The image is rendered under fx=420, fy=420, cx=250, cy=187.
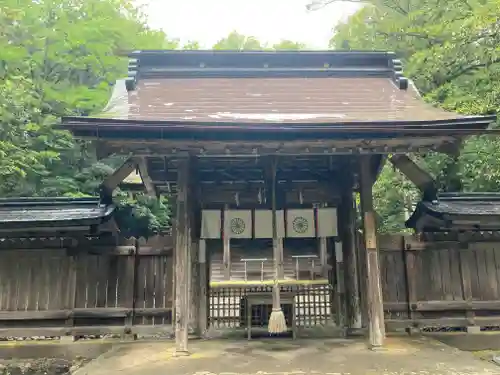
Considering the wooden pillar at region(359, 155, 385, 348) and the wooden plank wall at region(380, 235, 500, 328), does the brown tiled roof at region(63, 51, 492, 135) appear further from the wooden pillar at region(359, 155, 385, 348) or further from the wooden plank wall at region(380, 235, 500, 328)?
the wooden plank wall at region(380, 235, 500, 328)

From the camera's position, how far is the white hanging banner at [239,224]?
800 cm

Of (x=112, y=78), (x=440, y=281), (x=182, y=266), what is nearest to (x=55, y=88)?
(x=112, y=78)

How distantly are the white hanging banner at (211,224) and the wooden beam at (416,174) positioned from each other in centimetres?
336

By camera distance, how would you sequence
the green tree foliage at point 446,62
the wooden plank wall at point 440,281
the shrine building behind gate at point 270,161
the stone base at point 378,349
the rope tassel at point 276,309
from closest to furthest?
1. the shrine building behind gate at point 270,161
2. the rope tassel at point 276,309
3. the stone base at point 378,349
4. the wooden plank wall at point 440,281
5. the green tree foliage at point 446,62

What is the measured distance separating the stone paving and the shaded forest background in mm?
5125

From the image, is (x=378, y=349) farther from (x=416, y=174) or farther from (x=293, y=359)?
(x=416, y=174)

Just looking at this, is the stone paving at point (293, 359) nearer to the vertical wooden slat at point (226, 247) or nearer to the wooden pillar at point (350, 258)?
the wooden pillar at point (350, 258)

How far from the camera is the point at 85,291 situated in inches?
336

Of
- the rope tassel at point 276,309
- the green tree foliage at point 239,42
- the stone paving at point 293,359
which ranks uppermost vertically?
the green tree foliage at point 239,42

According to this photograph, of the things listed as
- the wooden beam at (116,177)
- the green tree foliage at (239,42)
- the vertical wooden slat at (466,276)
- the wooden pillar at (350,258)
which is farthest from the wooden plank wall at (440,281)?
the green tree foliage at (239,42)

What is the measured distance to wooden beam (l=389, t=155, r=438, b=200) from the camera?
729 centimetres

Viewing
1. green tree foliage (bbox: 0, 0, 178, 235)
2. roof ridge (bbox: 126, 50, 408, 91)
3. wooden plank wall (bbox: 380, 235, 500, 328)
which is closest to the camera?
wooden plank wall (bbox: 380, 235, 500, 328)

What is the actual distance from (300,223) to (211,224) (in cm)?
170

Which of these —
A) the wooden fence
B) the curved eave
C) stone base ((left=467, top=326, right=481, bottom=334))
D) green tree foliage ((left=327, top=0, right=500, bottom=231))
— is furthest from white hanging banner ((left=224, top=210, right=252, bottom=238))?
green tree foliage ((left=327, top=0, right=500, bottom=231))
